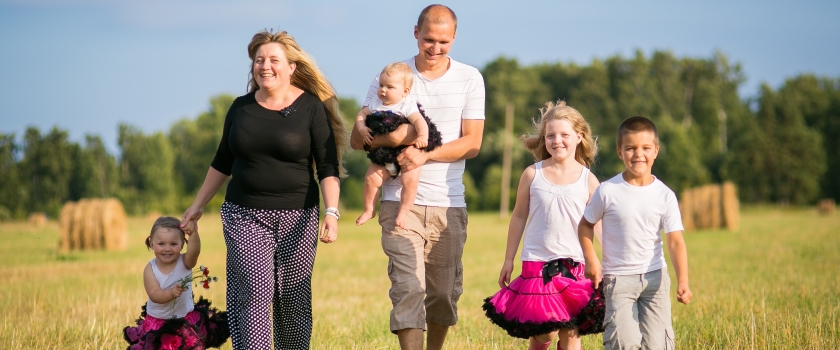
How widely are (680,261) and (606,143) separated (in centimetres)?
6122

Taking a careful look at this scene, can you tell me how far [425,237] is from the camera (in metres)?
5.73

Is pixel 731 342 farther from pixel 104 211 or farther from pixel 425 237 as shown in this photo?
pixel 104 211

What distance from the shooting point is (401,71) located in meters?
5.55

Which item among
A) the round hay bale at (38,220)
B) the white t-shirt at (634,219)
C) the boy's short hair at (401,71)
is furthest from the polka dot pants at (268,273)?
the round hay bale at (38,220)

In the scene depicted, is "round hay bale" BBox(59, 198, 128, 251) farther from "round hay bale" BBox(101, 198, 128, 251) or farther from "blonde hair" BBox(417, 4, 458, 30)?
"blonde hair" BBox(417, 4, 458, 30)

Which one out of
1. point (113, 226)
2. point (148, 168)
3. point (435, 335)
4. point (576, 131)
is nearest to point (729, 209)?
point (113, 226)

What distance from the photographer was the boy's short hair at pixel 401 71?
554cm

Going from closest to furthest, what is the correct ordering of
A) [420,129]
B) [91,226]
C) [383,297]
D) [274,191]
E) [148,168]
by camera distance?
1. [274,191]
2. [420,129]
3. [383,297]
4. [91,226]
5. [148,168]

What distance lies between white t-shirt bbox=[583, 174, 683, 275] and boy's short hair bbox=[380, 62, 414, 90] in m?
1.39

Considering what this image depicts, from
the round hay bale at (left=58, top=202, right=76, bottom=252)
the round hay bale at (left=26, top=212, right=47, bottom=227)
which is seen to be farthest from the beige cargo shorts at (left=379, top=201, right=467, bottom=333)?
the round hay bale at (left=26, top=212, right=47, bottom=227)

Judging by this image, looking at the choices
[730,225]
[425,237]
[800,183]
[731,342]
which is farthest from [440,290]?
[800,183]

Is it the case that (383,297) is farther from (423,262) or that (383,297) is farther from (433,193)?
(433,193)

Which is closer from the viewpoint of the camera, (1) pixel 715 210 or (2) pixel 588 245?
(2) pixel 588 245

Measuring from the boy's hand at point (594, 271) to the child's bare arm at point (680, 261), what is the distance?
42 centimetres
